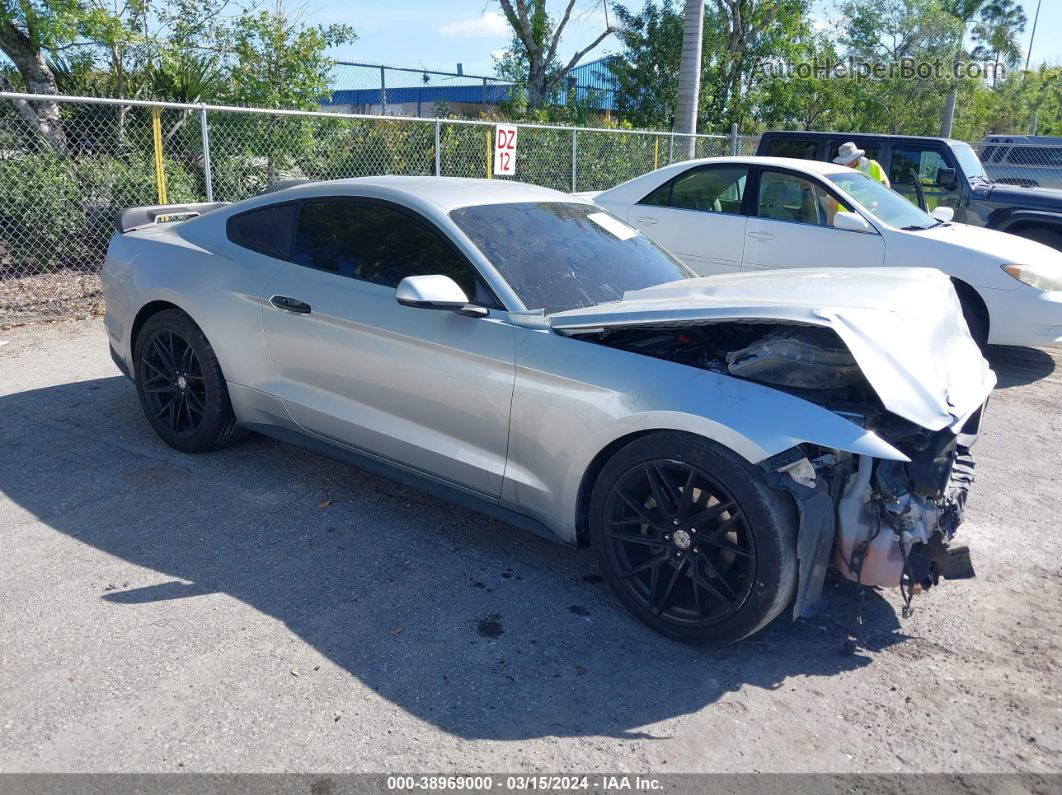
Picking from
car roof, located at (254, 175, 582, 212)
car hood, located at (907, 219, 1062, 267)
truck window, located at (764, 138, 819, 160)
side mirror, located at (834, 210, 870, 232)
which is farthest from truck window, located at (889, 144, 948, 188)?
car roof, located at (254, 175, 582, 212)

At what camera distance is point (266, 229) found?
4590 mm

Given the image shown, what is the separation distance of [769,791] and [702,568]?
2.68ft

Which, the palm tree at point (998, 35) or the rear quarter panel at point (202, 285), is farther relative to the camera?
the palm tree at point (998, 35)

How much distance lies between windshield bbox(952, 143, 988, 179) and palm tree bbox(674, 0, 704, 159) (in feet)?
17.5

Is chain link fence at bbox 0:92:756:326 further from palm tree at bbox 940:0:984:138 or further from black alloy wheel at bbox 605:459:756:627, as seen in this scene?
palm tree at bbox 940:0:984:138

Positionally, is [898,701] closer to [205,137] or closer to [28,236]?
[205,137]

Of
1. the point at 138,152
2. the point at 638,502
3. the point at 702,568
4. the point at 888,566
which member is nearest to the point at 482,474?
the point at 638,502

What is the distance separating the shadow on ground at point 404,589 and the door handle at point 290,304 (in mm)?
968

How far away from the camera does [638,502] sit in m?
3.29

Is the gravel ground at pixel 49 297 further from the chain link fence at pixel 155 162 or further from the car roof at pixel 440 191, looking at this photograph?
the car roof at pixel 440 191

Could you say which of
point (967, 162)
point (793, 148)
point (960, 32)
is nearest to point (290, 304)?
point (793, 148)

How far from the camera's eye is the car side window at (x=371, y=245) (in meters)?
3.92

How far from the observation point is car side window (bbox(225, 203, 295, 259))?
14.8 ft

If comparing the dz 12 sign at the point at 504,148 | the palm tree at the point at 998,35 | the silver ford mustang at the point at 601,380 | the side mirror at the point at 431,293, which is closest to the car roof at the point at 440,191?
the silver ford mustang at the point at 601,380
